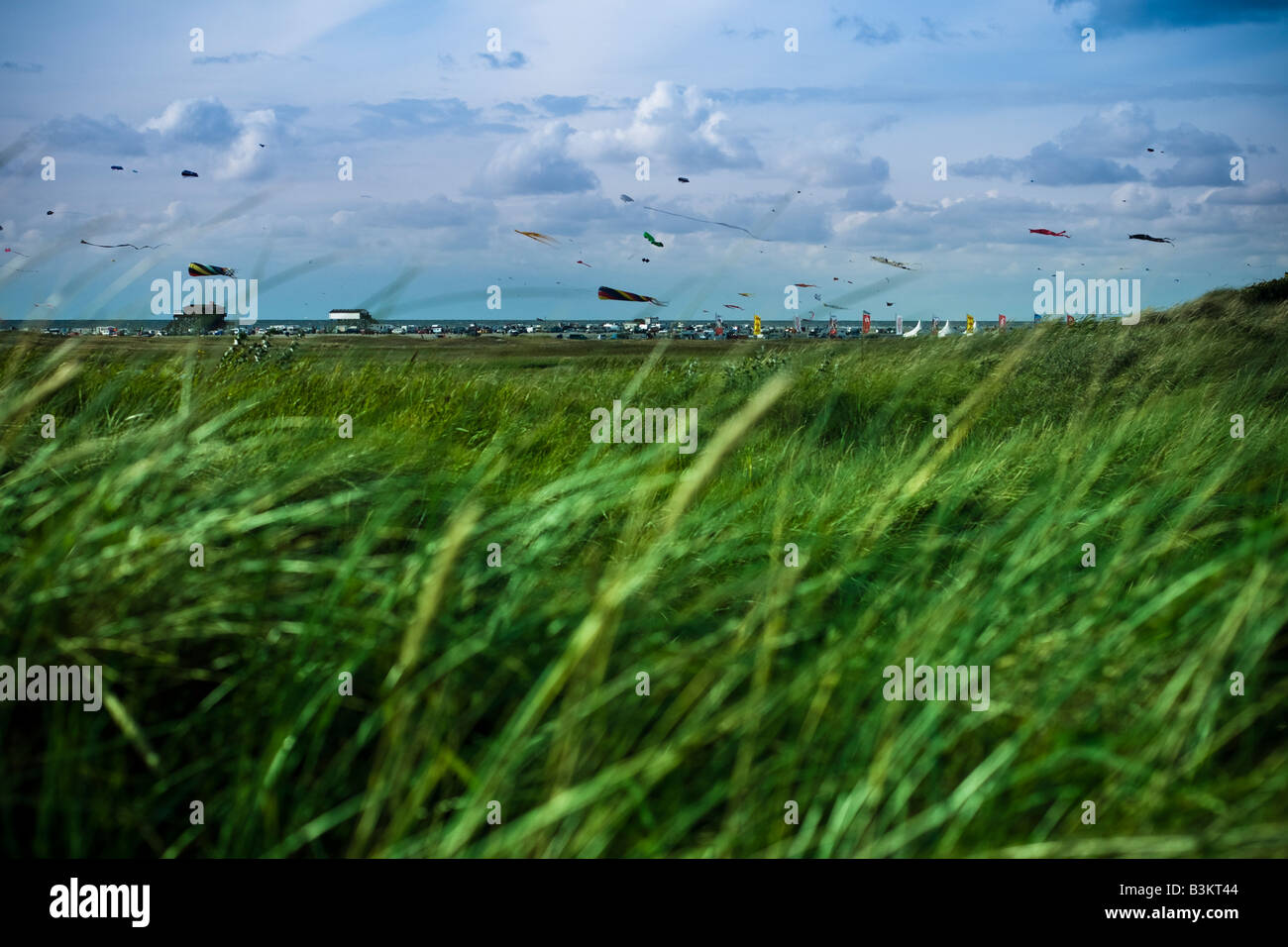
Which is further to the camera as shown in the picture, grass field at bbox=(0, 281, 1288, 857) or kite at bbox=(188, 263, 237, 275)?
kite at bbox=(188, 263, 237, 275)

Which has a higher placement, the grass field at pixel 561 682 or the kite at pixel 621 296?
the kite at pixel 621 296

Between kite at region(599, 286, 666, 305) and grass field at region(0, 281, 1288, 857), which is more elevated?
kite at region(599, 286, 666, 305)

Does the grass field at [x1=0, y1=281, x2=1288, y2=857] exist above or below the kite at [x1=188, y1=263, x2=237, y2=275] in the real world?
below

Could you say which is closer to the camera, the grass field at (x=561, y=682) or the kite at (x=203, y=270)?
the grass field at (x=561, y=682)

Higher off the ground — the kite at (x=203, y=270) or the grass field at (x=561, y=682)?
→ the kite at (x=203, y=270)

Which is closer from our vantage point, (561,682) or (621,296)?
(561,682)

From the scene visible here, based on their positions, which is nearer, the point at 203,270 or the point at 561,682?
the point at 561,682

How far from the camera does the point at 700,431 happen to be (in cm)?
729
